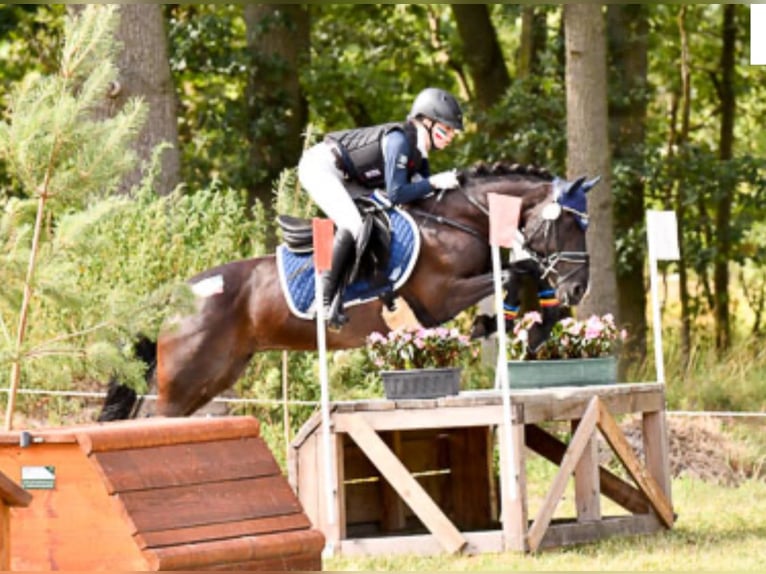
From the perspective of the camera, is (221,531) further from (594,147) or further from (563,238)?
(594,147)

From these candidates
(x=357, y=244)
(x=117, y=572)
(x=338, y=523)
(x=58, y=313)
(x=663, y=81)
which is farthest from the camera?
(x=663, y=81)

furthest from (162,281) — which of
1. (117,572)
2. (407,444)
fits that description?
(117,572)

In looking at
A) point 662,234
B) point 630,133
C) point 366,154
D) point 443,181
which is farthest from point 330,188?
point 630,133

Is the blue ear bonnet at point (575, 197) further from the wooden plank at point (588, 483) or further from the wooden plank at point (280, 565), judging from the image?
the wooden plank at point (280, 565)

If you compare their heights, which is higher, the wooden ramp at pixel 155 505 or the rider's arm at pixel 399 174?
the rider's arm at pixel 399 174

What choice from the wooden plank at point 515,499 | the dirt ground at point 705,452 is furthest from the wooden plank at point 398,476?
the dirt ground at point 705,452

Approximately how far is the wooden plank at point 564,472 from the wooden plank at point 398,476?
0.36 meters

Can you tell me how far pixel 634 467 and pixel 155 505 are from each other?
2857mm

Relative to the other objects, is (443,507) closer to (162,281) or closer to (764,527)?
(764,527)

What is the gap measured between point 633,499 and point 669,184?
24.9ft

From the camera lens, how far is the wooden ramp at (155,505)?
6.02 meters

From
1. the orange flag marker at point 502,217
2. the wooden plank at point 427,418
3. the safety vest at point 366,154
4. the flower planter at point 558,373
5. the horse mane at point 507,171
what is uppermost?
the safety vest at point 366,154

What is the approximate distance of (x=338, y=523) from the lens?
782 cm

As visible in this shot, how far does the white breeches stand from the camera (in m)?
9.20
